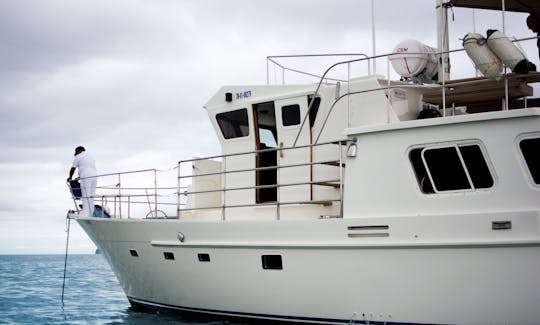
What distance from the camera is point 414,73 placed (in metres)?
9.56

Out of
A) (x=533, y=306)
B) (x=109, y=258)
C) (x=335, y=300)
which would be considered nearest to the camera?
(x=533, y=306)

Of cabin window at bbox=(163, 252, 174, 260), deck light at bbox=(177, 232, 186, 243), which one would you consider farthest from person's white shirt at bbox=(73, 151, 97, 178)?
deck light at bbox=(177, 232, 186, 243)

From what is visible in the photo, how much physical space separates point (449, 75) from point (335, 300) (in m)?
3.83

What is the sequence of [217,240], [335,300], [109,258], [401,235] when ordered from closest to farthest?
[401,235] < [335,300] < [217,240] < [109,258]

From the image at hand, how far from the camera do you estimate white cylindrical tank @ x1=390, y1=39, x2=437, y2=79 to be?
952cm

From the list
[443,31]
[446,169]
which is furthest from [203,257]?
[443,31]

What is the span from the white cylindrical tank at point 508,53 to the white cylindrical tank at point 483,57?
0.08 m

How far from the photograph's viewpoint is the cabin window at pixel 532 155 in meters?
7.17

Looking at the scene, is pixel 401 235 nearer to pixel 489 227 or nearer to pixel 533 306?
pixel 489 227

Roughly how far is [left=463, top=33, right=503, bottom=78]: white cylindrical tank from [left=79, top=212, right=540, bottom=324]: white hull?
186cm

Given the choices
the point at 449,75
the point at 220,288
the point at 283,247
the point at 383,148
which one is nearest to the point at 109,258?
the point at 220,288

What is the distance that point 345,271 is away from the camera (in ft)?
26.4

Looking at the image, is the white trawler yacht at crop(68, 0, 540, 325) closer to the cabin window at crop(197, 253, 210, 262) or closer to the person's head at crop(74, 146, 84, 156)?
the cabin window at crop(197, 253, 210, 262)

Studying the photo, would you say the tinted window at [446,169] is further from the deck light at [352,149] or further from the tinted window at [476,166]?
the deck light at [352,149]
